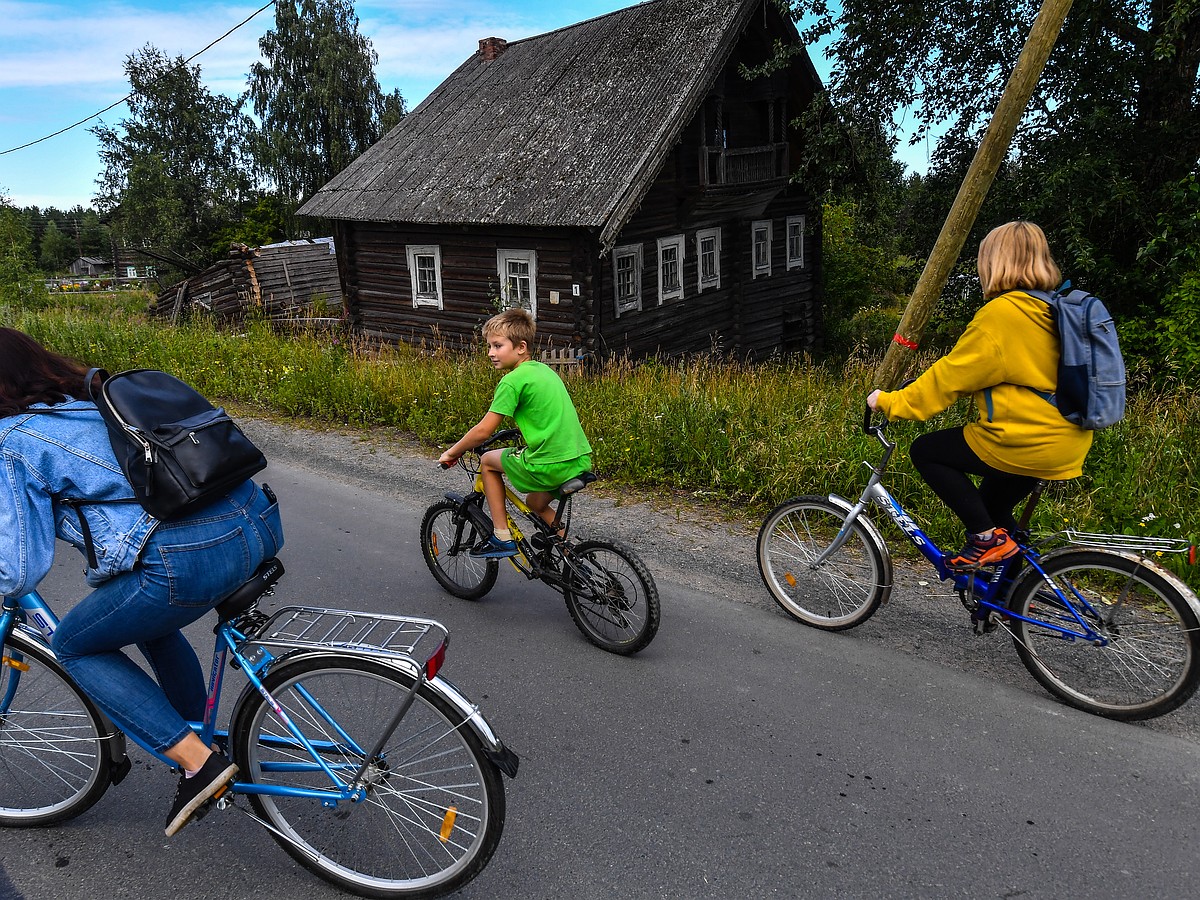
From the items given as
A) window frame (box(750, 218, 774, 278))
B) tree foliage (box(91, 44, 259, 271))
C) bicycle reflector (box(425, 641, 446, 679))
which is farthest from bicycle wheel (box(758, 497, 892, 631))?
tree foliage (box(91, 44, 259, 271))

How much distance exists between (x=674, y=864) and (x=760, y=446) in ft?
13.0

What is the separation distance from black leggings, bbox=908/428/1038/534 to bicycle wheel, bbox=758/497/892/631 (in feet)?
1.68

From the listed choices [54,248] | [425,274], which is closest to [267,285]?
[425,274]

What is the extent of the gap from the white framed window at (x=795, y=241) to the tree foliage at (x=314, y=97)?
2665 cm

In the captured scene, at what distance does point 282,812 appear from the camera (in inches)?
109

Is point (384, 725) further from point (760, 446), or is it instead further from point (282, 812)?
point (760, 446)

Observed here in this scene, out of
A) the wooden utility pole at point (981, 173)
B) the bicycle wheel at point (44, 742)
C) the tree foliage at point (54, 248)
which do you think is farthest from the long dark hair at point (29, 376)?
the tree foliage at point (54, 248)

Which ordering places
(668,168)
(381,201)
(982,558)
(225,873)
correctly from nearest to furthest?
1. (225,873)
2. (982,558)
3. (668,168)
4. (381,201)

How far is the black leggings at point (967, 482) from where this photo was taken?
3.69 metres

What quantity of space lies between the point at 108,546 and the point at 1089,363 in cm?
347

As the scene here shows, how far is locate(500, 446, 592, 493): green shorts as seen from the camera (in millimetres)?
4082

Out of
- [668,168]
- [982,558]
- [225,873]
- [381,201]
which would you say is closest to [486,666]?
[225,873]

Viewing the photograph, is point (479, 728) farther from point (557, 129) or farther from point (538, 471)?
point (557, 129)

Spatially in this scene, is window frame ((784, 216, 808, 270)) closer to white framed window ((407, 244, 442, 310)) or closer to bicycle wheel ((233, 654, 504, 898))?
white framed window ((407, 244, 442, 310))
